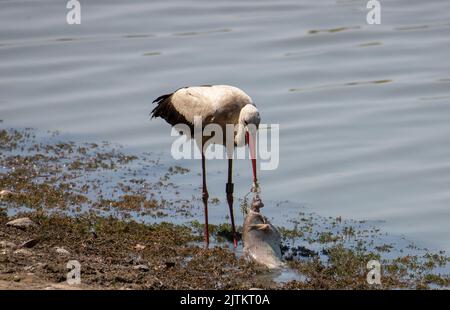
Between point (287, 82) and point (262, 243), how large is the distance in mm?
8149

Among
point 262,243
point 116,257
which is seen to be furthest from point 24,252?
point 262,243

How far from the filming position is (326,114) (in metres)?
16.0

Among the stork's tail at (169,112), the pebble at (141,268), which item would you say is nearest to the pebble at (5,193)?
the stork's tail at (169,112)

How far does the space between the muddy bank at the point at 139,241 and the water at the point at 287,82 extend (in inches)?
27.0

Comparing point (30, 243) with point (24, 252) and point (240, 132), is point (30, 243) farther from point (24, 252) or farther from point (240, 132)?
point (240, 132)

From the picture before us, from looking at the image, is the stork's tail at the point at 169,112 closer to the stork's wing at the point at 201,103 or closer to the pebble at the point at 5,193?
the stork's wing at the point at 201,103

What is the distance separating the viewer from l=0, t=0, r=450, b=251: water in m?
13.1

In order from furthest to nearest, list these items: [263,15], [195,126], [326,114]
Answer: [263,15] → [326,114] → [195,126]

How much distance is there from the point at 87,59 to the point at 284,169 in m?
7.03

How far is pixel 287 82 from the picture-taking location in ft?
58.1

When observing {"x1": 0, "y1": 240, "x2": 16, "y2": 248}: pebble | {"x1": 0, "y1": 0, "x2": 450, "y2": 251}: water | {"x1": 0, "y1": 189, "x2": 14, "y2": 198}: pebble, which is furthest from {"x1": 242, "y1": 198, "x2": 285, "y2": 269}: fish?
{"x1": 0, "y1": 189, "x2": 14, "y2": 198}: pebble

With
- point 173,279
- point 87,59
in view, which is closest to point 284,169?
point 173,279
